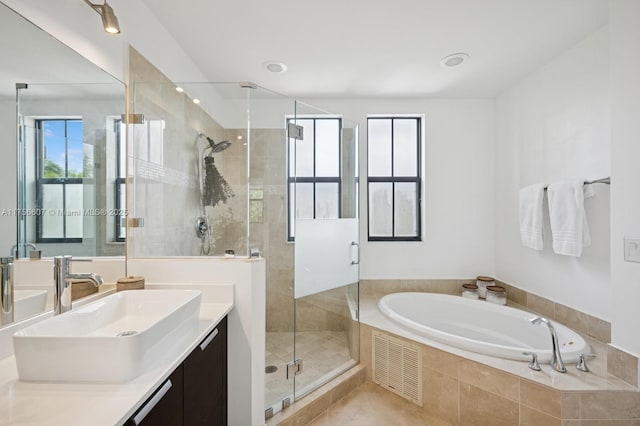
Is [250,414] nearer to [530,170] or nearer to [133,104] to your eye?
[133,104]

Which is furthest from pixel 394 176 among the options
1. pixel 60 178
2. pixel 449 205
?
pixel 60 178

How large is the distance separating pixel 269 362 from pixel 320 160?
5.21 ft

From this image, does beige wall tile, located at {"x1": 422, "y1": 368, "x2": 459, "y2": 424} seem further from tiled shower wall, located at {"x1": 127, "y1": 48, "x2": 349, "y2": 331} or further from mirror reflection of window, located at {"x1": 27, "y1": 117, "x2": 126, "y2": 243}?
mirror reflection of window, located at {"x1": 27, "y1": 117, "x2": 126, "y2": 243}

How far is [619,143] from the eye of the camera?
1516mm

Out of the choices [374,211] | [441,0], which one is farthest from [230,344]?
[441,0]

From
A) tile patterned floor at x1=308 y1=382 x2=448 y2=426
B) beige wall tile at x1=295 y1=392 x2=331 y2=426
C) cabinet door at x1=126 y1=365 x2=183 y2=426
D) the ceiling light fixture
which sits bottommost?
tile patterned floor at x1=308 y1=382 x2=448 y2=426

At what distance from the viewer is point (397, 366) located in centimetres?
212

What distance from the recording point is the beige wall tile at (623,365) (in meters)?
1.45

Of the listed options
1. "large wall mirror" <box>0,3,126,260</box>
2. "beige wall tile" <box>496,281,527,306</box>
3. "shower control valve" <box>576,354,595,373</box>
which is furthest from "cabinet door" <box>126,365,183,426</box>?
"beige wall tile" <box>496,281,527,306</box>

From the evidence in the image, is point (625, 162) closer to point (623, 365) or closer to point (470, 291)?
point (623, 365)

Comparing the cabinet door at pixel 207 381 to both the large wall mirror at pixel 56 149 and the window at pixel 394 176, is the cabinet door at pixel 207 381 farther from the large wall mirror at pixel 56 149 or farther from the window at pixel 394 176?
the window at pixel 394 176

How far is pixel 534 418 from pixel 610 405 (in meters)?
0.36

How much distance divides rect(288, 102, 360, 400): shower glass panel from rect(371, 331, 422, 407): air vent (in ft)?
0.64

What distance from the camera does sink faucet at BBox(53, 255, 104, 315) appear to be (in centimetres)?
113
